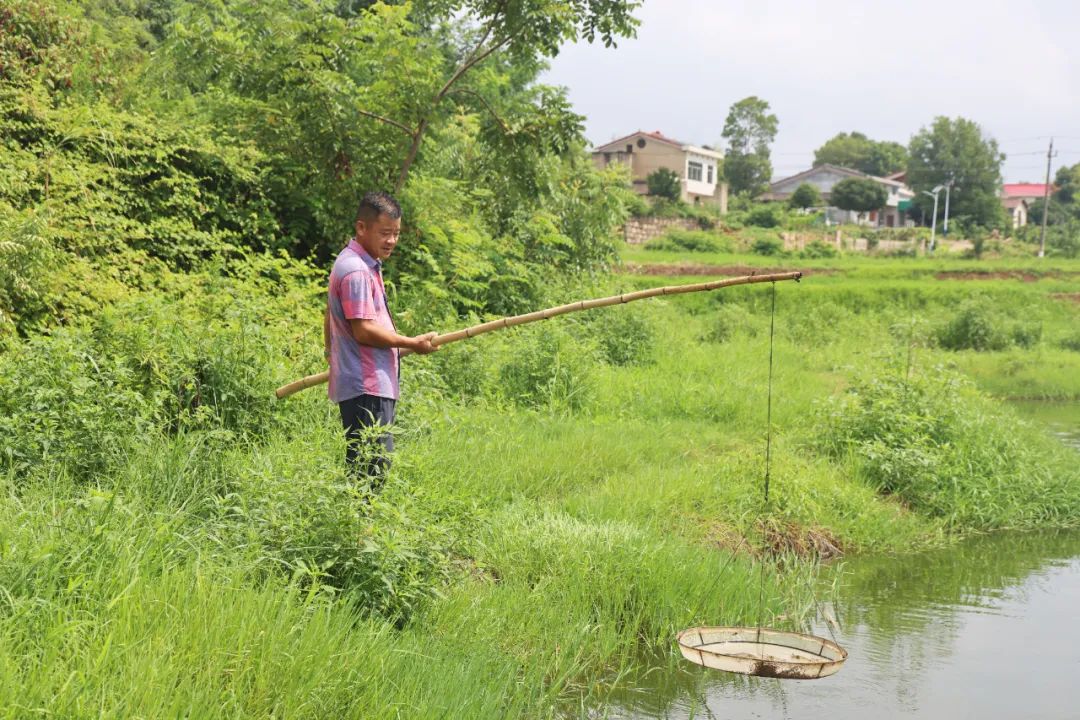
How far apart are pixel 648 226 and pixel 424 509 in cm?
3755

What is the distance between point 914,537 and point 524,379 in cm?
345

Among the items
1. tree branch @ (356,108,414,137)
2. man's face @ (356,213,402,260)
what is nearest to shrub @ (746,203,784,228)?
tree branch @ (356,108,414,137)

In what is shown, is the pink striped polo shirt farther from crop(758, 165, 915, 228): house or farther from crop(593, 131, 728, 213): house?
crop(758, 165, 915, 228): house

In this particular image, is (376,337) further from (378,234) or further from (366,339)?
(378,234)

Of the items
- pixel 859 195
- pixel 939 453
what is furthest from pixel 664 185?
pixel 939 453

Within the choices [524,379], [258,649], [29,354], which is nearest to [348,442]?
[258,649]

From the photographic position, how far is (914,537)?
7.47m

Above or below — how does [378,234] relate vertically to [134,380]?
above

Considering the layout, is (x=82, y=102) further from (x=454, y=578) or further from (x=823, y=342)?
(x=823, y=342)

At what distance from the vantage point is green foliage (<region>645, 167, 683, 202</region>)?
4997cm

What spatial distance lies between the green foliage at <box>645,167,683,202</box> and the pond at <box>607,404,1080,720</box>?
43.4m

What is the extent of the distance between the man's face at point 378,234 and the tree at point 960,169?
6077cm

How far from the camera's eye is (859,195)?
57.7 metres

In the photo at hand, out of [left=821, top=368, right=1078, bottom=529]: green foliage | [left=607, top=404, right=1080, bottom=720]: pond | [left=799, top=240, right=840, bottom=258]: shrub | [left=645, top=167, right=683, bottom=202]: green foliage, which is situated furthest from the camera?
[left=645, top=167, right=683, bottom=202]: green foliage
